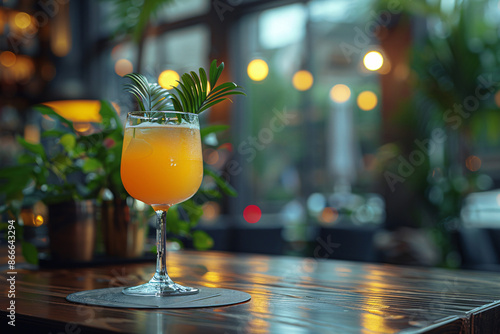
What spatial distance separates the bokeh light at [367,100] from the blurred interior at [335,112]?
1cm

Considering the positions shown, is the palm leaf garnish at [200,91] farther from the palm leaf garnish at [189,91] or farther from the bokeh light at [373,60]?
the bokeh light at [373,60]

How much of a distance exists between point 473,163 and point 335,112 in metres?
1.47

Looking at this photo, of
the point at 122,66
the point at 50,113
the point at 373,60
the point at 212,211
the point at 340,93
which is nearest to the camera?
the point at 50,113

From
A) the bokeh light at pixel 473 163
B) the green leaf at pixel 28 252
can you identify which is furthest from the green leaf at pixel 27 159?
the bokeh light at pixel 473 163

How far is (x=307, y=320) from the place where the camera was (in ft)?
2.59

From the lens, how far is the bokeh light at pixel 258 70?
6.39 m

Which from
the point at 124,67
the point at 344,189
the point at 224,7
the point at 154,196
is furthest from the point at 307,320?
the point at 124,67

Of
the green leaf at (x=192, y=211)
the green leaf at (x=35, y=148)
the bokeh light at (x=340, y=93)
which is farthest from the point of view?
the bokeh light at (x=340, y=93)

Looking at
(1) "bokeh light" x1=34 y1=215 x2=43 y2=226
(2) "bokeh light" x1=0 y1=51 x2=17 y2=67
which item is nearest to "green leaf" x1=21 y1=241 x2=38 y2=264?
(1) "bokeh light" x1=34 y1=215 x2=43 y2=226

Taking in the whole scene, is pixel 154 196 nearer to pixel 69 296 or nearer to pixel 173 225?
pixel 69 296

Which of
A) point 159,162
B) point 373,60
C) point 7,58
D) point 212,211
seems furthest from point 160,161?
point 7,58

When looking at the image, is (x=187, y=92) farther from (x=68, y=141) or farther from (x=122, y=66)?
(x=122, y=66)

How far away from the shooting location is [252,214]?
21.8 ft

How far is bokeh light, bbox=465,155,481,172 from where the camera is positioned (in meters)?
4.88
